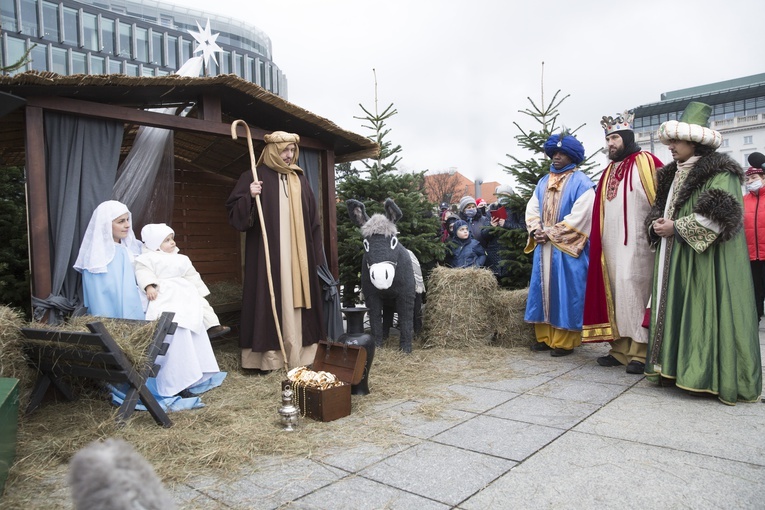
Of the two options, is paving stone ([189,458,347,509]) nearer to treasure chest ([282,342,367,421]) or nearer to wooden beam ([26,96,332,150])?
treasure chest ([282,342,367,421])

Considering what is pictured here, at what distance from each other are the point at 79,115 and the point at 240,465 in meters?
3.26

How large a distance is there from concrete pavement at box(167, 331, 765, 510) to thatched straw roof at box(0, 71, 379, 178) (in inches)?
126

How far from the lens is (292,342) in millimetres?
5395

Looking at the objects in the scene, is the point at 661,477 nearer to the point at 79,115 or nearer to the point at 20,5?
the point at 79,115

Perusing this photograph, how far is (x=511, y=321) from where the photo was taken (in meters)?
6.66

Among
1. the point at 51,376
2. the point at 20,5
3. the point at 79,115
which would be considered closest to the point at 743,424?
the point at 51,376

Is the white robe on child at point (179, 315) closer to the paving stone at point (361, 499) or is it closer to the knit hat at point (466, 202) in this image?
the paving stone at point (361, 499)

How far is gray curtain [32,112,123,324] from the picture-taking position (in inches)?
174

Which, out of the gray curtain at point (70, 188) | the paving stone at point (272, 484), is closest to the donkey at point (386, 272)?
the gray curtain at point (70, 188)

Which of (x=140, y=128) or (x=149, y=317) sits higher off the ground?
(x=140, y=128)

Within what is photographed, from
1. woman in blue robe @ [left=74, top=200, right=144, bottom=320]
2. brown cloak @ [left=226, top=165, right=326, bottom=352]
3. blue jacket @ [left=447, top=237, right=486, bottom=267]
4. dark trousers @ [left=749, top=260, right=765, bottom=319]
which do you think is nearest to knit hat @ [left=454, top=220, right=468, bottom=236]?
blue jacket @ [left=447, top=237, right=486, bottom=267]

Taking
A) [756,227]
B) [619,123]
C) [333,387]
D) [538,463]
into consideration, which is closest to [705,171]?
[619,123]

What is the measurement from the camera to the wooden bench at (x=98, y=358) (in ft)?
11.4

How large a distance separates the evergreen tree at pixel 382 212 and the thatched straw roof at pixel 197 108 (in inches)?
25.1
